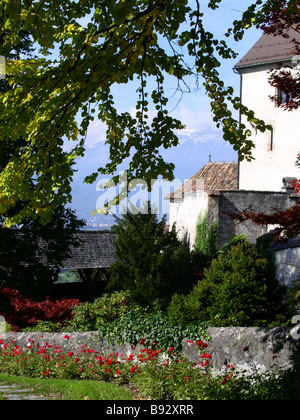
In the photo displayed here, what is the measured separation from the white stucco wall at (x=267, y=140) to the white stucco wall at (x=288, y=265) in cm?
1458

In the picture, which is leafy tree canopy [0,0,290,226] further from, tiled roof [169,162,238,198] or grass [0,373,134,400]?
tiled roof [169,162,238,198]

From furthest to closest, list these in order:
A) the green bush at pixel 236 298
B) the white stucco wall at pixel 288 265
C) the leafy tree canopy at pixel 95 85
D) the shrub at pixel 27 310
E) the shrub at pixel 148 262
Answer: the shrub at pixel 148 262 → the shrub at pixel 27 310 → the white stucco wall at pixel 288 265 → the green bush at pixel 236 298 → the leafy tree canopy at pixel 95 85

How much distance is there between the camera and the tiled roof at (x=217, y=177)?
30844mm

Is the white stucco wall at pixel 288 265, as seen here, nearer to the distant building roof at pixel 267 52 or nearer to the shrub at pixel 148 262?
the shrub at pixel 148 262

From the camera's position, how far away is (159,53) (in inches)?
269

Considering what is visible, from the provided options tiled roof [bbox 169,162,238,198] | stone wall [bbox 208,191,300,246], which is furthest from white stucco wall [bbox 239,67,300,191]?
stone wall [bbox 208,191,300,246]

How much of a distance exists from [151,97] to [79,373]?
536cm

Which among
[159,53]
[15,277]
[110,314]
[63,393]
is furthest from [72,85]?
[15,277]

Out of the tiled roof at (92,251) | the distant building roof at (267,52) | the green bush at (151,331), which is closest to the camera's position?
the green bush at (151,331)

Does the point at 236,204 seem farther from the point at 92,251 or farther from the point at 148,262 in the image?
the point at 92,251

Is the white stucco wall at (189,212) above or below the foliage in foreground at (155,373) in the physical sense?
above

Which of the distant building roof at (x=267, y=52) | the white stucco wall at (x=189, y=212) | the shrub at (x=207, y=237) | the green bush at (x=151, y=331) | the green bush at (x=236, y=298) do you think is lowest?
the green bush at (x=151, y=331)

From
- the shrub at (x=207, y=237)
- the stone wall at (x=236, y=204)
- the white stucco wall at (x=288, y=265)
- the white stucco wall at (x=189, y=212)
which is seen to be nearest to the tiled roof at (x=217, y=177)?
the white stucco wall at (x=189, y=212)
